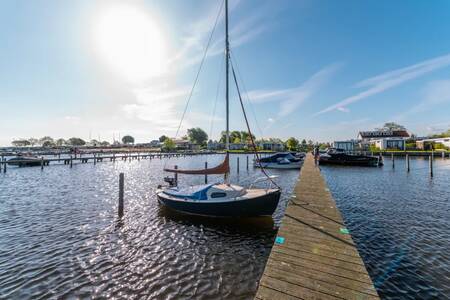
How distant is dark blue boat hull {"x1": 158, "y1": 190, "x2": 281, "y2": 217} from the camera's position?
974cm

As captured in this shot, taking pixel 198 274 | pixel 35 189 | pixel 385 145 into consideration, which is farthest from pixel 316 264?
pixel 385 145

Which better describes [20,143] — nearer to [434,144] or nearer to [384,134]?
[384,134]

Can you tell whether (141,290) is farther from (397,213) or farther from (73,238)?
(397,213)

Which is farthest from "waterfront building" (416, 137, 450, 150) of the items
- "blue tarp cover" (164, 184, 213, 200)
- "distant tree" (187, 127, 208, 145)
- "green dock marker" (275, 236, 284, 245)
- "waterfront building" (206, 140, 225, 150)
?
"distant tree" (187, 127, 208, 145)

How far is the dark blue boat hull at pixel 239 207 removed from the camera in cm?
974

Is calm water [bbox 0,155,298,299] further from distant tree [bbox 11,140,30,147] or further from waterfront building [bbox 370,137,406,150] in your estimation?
distant tree [bbox 11,140,30,147]

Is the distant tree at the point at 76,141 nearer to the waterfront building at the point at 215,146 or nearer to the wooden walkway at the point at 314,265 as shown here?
the waterfront building at the point at 215,146

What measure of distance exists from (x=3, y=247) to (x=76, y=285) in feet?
15.6

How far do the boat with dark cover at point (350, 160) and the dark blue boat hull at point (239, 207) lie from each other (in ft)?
107

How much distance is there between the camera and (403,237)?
27.8 ft

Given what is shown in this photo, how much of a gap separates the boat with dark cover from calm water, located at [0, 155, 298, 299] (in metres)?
30.4

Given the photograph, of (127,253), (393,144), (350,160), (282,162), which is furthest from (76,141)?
(393,144)

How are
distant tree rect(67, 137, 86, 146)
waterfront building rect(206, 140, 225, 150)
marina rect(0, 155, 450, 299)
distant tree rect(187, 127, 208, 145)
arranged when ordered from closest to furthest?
marina rect(0, 155, 450, 299)
waterfront building rect(206, 140, 225, 150)
distant tree rect(187, 127, 208, 145)
distant tree rect(67, 137, 86, 146)

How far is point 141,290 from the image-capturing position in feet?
18.6
